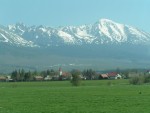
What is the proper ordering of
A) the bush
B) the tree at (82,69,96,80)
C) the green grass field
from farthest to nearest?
the tree at (82,69,96,80)
the bush
the green grass field

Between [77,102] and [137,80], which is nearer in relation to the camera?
[77,102]

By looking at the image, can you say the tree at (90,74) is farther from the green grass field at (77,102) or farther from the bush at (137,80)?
the green grass field at (77,102)

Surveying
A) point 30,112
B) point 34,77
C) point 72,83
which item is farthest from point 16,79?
point 30,112

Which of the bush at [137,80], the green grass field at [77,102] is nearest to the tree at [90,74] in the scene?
the bush at [137,80]

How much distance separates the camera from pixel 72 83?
135 m

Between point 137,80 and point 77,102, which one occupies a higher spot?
point 137,80

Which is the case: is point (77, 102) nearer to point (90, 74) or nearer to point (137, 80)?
point (137, 80)

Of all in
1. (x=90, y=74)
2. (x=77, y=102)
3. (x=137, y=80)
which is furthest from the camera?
(x=90, y=74)

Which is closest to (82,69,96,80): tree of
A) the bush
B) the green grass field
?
the bush

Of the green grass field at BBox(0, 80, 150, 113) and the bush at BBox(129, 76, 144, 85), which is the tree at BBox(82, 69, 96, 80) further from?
the green grass field at BBox(0, 80, 150, 113)

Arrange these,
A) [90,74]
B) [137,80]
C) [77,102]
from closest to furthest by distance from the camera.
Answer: [77,102] < [137,80] < [90,74]

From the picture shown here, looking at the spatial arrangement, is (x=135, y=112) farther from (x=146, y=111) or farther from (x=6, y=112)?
(x=6, y=112)

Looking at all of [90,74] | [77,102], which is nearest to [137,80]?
[90,74]

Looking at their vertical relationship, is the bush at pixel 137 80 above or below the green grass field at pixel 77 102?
above
